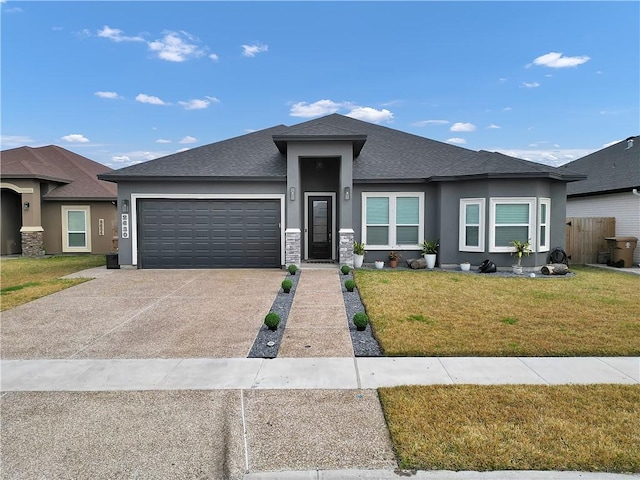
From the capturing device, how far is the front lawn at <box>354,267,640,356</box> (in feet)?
18.4

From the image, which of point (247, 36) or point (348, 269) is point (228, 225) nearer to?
point (348, 269)

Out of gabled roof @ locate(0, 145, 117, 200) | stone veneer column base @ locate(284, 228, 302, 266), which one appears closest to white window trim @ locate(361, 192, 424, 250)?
stone veneer column base @ locate(284, 228, 302, 266)

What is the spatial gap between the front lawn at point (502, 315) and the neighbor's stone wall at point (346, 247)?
123 cm

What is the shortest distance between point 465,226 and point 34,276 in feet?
45.8

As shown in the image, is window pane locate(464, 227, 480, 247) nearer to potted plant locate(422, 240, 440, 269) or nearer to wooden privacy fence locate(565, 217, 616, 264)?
potted plant locate(422, 240, 440, 269)

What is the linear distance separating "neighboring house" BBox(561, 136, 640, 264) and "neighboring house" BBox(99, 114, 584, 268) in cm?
347

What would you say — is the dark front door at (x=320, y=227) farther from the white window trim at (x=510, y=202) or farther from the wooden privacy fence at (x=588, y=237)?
the wooden privacy fence at (x=588, y=237)

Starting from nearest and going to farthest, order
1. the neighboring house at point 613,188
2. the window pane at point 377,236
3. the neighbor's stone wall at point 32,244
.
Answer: the window pane at point 377,236, the neighboring house at point 613,188, the neighbor's stone wall at point 32,244

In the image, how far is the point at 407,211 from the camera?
45.7 feet

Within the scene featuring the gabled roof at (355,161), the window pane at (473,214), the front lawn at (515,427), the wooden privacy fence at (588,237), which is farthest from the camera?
the wooden privacy fence at (588,237)

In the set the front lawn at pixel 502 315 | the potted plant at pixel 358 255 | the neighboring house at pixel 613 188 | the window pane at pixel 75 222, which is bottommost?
the front lawn at pixel 502 315

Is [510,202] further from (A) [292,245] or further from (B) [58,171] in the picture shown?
(B) [58,171]

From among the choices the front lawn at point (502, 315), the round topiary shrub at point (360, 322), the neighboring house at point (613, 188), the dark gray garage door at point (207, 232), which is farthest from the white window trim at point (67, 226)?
the neighboring house at point (613, 188)

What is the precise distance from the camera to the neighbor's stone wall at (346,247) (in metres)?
12.6
